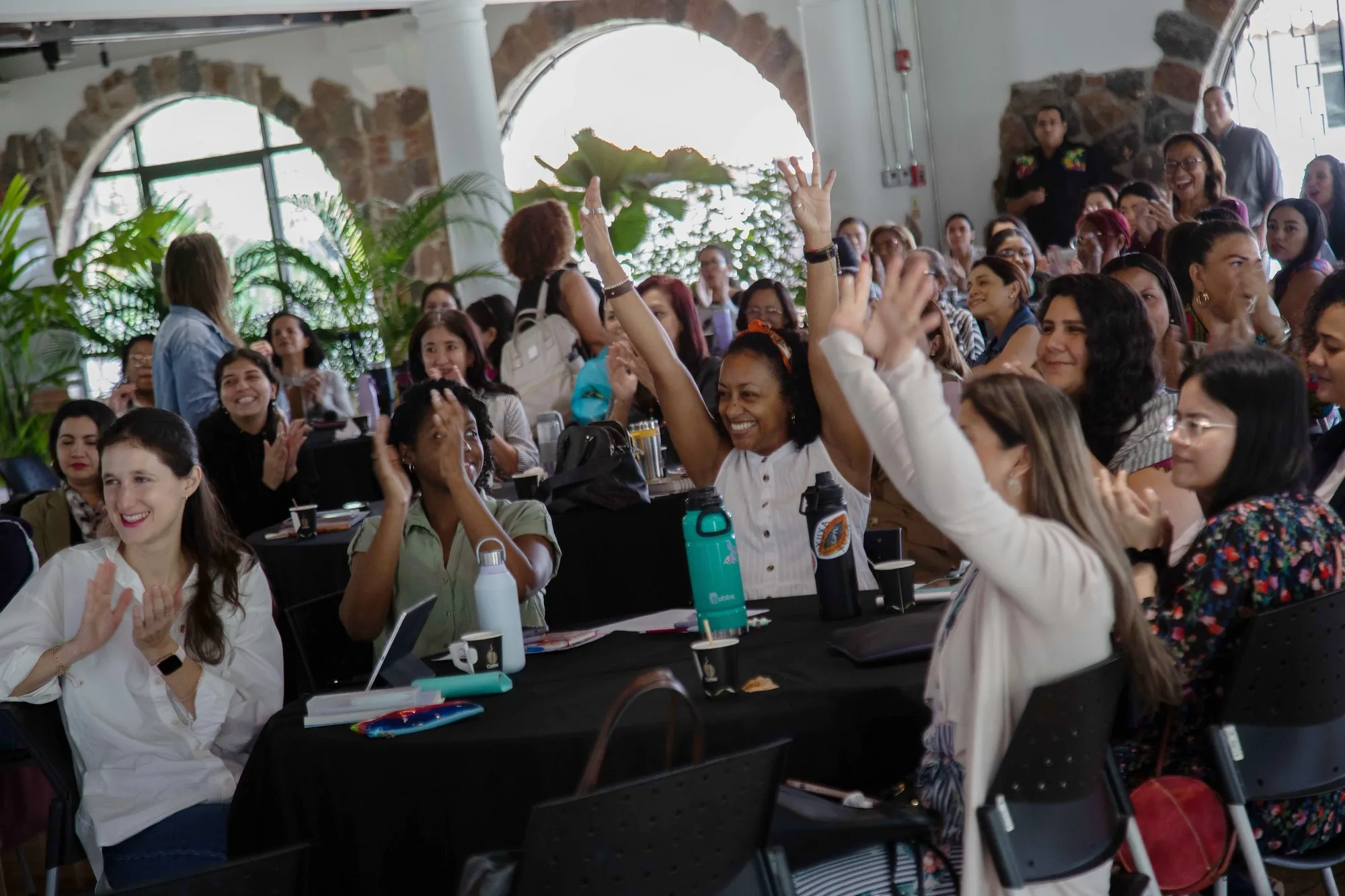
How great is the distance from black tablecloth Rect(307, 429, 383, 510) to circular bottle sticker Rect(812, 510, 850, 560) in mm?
3872

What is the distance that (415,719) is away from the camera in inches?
86.6

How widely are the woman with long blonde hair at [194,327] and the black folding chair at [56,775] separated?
260cm

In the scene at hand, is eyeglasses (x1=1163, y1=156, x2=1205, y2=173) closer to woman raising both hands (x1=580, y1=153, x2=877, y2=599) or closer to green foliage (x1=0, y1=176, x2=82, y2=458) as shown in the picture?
woman raising both hands (x1=580, y1=153, x2=877, y2=599)

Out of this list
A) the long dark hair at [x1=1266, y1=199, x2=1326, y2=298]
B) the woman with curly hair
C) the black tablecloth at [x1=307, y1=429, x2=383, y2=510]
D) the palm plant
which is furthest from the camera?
the palm plant

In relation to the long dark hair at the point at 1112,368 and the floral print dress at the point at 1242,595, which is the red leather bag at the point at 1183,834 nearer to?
the floral print dress at the point at 1242,595

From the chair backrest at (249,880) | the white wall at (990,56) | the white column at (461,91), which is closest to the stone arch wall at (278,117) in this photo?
the white column at (461,91)

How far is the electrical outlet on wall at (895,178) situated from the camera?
10188mm

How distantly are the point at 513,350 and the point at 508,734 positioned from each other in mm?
3617

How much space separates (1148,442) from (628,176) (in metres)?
8.43

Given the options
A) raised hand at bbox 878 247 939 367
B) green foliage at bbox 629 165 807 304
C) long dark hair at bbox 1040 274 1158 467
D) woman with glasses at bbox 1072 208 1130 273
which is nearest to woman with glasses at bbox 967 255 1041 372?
woman with glasses at bbox 1072 208 1130 273

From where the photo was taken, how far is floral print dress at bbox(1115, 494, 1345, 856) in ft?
6.97

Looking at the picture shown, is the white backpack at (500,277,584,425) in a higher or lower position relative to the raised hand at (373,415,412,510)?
higher

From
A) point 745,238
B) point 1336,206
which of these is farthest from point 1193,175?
point 745,238

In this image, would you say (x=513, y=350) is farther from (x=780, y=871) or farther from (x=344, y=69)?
(x=344, y=69)
